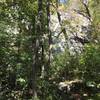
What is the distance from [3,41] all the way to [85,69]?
17.6 ft

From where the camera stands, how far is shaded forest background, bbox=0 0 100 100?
11.3m

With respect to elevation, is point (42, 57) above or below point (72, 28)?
below

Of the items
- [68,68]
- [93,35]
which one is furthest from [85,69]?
[93,35]

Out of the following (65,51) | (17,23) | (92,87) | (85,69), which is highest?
(17,23)

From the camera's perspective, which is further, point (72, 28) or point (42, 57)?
point (72, 28)

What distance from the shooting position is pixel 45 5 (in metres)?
14.7

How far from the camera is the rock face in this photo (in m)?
16.4

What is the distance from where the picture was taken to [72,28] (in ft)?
58.2

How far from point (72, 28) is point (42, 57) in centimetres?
458

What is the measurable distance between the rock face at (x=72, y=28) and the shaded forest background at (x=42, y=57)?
0.24 ft

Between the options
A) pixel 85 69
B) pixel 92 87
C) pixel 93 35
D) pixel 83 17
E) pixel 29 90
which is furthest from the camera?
pixel 83 17

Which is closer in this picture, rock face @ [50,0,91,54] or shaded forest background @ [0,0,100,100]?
shaded forest background @ [0,0,100,100]

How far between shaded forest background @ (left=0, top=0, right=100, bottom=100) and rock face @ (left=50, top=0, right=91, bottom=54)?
73mm

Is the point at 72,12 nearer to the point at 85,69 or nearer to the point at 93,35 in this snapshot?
the point at 93,35
